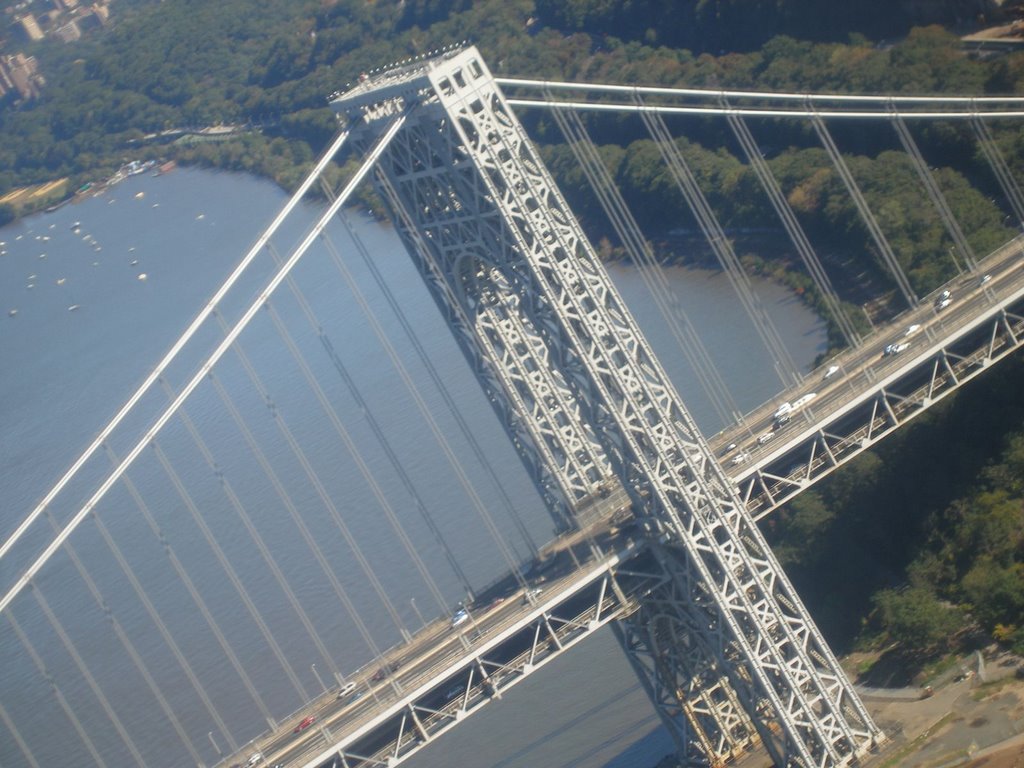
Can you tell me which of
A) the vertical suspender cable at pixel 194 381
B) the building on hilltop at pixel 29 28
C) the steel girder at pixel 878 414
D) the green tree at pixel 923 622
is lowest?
the green tree at pixel 923 622

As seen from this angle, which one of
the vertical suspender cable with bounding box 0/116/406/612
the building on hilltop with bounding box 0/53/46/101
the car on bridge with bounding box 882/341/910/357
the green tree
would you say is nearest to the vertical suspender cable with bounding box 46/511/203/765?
the vertical suspender cable with bounding box 0/116/406/612

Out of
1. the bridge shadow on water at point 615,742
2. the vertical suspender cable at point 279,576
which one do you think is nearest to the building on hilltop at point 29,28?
the vertical suspender cable at point 279,576

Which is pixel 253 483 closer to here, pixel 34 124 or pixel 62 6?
pixel 34 124

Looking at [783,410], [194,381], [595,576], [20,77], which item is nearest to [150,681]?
[194,381]

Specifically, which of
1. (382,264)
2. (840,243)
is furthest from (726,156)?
(382,264)

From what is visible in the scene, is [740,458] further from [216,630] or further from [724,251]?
[724,251]

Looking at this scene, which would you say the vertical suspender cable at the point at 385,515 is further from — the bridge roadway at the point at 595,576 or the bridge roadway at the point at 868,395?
the bridge roadway at the point at 868,395

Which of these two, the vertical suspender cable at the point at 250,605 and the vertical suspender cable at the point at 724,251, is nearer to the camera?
the vertical suspender cable at the point at 250,605
